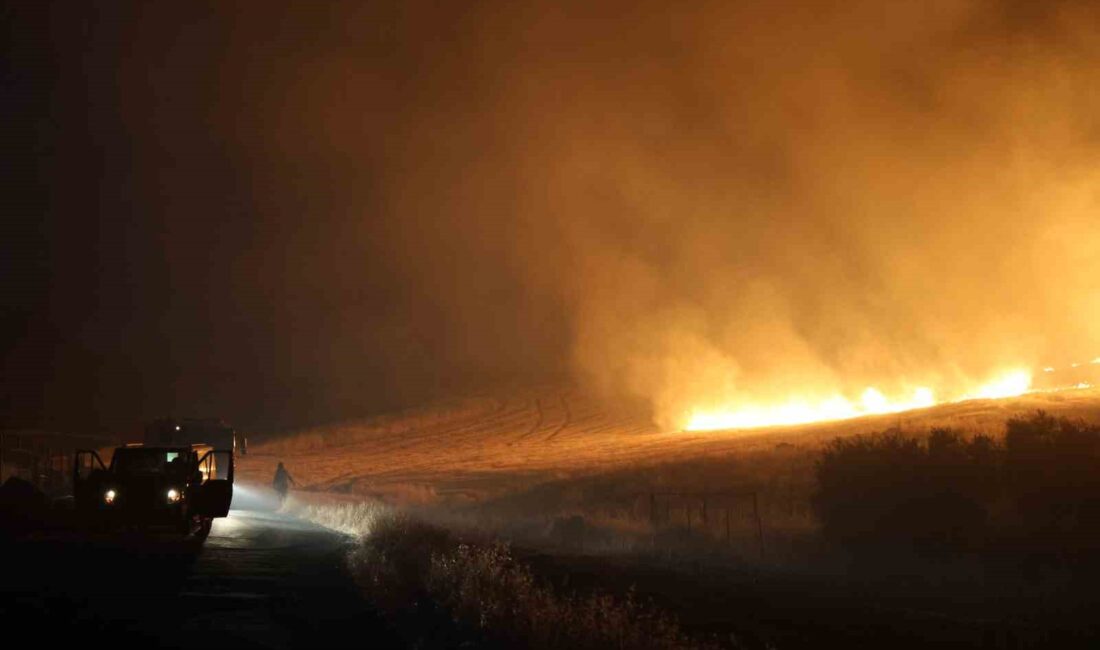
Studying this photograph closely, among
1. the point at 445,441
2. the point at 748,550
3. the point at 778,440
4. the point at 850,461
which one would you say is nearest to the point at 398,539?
the point at 748,550

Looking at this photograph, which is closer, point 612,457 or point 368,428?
point 612,457

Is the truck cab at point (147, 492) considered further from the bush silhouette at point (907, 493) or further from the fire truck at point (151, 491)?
the bush silhouette at point (907, 493)

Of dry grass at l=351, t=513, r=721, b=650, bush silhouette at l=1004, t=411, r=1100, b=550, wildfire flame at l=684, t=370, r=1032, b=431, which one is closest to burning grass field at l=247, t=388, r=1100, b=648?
dry grass at l=351, t=513, r=721, b=650

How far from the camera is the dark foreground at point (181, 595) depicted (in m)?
13.4

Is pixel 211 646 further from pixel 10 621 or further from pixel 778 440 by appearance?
pixel 778 440

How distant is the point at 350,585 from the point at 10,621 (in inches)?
284

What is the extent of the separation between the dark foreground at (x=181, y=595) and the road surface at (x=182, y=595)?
0.02 meters

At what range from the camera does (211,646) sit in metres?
12.6

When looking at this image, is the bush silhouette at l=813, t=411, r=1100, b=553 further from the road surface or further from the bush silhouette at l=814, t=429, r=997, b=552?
the road surface

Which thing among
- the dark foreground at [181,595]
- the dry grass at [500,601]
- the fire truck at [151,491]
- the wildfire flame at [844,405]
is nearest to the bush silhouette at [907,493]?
the dry grass at [500,601]

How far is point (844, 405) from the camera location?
86750 mm

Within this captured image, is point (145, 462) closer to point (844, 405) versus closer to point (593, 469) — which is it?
point (593, 469)

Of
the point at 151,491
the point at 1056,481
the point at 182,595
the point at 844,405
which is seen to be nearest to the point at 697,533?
the point at 1056,481

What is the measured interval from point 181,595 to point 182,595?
0.02m
